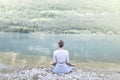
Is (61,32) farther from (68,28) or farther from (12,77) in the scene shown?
(12,77)

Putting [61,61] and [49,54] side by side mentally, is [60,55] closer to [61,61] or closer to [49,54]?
[61,61]

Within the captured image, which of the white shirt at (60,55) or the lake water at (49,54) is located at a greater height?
the white shirt at (60,55)

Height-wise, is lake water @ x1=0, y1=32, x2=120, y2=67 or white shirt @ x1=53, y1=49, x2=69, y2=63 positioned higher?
white shirt @ x1=53, y1=49, x2=69, y2=63

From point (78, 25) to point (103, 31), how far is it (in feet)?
51.1

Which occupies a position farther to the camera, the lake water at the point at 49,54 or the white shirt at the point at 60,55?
the lake water at the point at 49,54

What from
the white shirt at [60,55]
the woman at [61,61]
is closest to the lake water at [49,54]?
the woman at [61,61]

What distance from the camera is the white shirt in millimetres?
16250

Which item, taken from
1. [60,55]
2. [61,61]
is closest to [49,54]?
[61,61]

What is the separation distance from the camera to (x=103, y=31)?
187m

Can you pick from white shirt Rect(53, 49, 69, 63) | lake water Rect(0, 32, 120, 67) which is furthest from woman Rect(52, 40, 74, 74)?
lake water Rect(0, 32, 120, 67)

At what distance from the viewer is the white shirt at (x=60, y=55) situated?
16.2 m

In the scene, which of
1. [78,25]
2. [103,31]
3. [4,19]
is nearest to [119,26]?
[103,31]

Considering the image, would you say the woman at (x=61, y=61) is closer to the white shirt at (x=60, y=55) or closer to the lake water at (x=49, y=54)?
the white shirt at (x=60, y=55)

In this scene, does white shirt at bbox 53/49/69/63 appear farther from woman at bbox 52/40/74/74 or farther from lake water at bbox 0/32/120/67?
lake water at bbox 0/32/120/67
